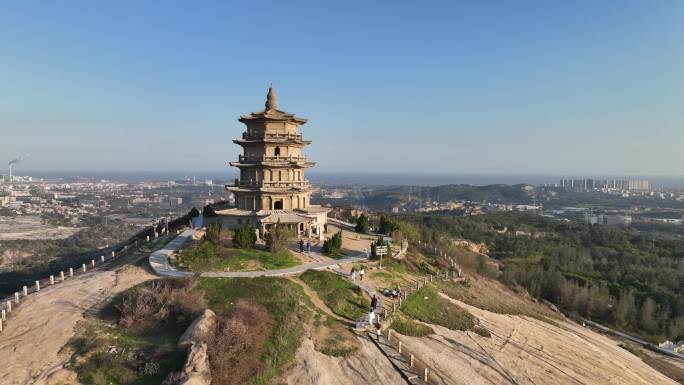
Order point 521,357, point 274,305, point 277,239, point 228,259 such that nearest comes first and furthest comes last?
1. point 274,305
2. point 521,357
3. point 228,259
4. point 277,239

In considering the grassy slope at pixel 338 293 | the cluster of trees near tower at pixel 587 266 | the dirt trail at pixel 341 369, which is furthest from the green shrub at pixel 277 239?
the cluster of trees near tower at pixel 587 266

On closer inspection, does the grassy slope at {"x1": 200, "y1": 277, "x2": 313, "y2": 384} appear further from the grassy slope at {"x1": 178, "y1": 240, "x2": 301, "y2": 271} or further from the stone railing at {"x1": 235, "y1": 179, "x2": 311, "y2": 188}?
the stone railing at {"x1": 235, "y1": 179, "x2": 311, "y2": 188}

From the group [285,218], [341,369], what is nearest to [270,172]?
[285,218]

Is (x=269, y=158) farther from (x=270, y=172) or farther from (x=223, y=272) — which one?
(x=223, y=272)

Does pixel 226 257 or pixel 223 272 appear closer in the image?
pixel 223 272

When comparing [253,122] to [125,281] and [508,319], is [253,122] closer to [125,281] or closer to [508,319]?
[125,281]

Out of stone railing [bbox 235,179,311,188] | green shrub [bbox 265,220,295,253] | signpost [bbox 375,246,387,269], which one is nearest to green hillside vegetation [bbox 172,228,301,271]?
green shrub [bbox 265,220,295,253]
